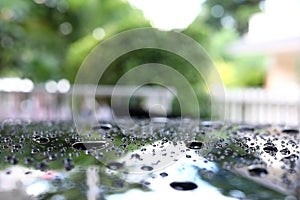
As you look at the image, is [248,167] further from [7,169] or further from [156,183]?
[7,169]

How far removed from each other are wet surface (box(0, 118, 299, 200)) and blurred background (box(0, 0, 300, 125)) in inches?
170

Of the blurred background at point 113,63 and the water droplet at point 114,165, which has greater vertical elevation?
the blurred background at point 113,63

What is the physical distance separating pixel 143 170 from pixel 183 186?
0.07 metres

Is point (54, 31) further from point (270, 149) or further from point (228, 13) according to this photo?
point (228, 13)

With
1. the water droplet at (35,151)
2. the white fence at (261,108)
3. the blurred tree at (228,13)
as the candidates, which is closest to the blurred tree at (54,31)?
the white fence at (261,108)

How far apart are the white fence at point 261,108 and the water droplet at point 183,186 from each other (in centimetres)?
495

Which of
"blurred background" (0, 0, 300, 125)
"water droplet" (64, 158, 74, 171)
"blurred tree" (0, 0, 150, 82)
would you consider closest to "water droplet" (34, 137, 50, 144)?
"water droplet" (64, 158, 74, 171)

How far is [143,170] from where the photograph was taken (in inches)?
18.5

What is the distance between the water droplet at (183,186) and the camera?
41cm

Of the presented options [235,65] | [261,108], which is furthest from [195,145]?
[235,65]

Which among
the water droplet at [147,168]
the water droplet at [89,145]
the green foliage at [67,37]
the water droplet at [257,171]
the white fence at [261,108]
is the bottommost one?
the water droplet at [147,168]

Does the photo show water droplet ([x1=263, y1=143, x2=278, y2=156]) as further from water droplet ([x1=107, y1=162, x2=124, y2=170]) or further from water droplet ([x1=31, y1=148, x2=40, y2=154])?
water droplet ([x1=31, y1=148, x2=40, y2=154])

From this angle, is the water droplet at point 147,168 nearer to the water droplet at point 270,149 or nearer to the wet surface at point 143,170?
the wet surface at point 143,170

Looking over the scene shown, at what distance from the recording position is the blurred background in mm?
5160
